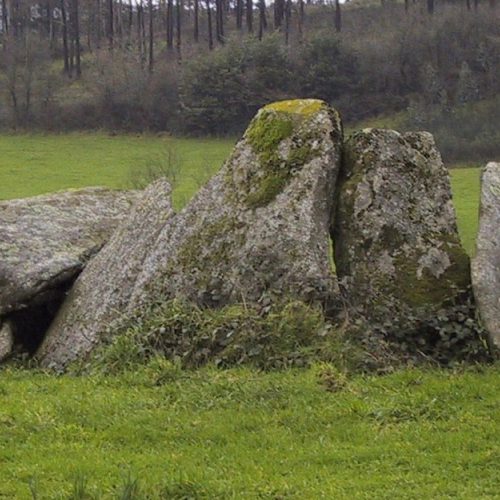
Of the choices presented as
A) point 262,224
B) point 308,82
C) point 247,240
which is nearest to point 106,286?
point 247,240

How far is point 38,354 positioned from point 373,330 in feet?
13.5

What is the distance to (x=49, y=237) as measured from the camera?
38.9 feet

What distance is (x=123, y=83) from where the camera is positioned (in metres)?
63.0

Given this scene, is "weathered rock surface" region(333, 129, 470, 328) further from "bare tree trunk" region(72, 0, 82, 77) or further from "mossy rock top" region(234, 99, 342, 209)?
"bare tree trunk" region(72, 0, 82, 77)

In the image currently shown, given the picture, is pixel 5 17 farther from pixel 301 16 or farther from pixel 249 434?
pixel 249 434

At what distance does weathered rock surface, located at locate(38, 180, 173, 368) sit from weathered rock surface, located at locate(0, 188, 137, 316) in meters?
0.36

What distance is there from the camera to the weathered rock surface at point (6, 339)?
10.6 metres

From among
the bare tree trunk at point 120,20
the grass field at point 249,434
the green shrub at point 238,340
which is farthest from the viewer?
the bare tree trunk at point 120,20

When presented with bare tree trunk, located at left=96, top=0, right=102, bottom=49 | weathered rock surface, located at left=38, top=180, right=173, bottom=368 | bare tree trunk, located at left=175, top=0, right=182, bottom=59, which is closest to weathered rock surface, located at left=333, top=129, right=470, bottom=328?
weathered rock surface, located at left=38, top=180, right=173, bottom=368

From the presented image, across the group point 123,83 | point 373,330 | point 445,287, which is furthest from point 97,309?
point 123,83

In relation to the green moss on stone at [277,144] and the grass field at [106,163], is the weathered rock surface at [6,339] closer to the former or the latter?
the green moss on stone at [277,144]

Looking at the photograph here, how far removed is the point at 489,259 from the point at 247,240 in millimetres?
2812

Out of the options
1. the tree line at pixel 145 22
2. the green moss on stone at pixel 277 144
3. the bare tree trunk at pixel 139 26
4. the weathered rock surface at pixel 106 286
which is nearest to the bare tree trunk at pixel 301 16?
the tree line at pixel 145 22

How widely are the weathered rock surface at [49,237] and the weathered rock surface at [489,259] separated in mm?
5164
